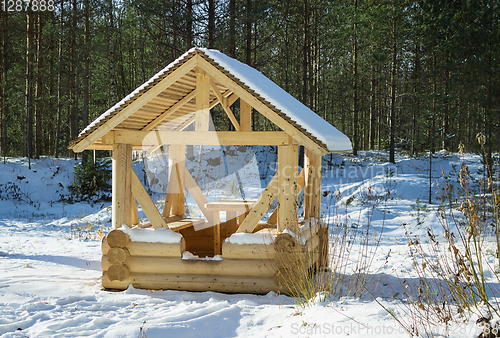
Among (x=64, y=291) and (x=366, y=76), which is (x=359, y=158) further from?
(x=64, y=291)

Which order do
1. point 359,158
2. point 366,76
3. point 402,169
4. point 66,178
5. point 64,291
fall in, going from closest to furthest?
1. point 64,291
2. point 66,178
3. point 402,169
4. point 359,158
5. point 366,76

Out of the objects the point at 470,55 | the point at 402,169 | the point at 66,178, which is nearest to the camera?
the point at 470,55

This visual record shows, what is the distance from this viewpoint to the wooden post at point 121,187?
6297 millimetres

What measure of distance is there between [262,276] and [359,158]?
676 inches

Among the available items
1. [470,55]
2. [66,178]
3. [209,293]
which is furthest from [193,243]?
[470,55]

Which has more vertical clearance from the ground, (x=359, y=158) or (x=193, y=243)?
(x=359, y=158)

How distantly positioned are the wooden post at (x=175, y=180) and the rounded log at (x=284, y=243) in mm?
Answer: 2920

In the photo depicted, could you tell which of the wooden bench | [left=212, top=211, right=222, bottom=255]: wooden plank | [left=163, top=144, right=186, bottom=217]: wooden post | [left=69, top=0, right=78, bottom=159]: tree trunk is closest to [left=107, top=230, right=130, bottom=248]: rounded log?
the wooden bench

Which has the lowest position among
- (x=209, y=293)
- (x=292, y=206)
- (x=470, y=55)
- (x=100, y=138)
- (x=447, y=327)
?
(x=209, y=293)

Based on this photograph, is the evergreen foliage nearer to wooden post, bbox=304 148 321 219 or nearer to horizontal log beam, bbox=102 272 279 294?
horizontal log beam, bbox=102 272 279 294

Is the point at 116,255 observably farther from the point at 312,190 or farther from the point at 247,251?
the point at 312,190

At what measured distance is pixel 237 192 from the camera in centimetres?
1436

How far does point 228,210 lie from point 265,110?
230cm

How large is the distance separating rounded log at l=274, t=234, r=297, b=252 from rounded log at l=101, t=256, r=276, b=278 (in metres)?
0.33
